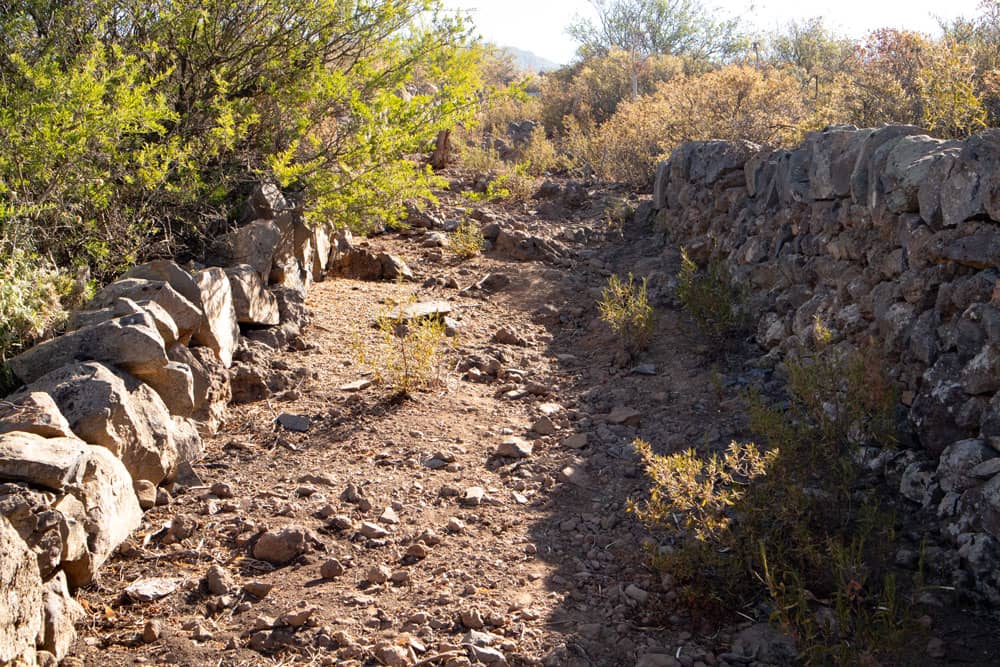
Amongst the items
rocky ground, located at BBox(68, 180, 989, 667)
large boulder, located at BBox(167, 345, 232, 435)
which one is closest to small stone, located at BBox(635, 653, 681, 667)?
rocky ground, located at BBox(68, 180, 989, 667)

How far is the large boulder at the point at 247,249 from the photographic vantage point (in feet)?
18.8

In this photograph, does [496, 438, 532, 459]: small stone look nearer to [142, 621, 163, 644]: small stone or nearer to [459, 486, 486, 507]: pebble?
[459, 486, 486, 507]: pebble

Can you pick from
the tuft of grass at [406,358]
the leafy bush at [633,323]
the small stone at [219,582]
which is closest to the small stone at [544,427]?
the tuft of grass at [406,358]

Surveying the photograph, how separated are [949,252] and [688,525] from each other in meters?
1.94

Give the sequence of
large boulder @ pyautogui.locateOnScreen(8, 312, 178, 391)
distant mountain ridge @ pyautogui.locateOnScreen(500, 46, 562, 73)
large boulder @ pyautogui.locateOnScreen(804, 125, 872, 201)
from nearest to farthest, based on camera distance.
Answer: large boulder @ pyautogui.locateOnScreen(8, 312, 178, 391)
large boulder @ pyautogui.locateOnScreen(804, 125, 872, 201)
distant mountain ridge @ pyautogui.locateOnScreen(500, 46, 562, 73)

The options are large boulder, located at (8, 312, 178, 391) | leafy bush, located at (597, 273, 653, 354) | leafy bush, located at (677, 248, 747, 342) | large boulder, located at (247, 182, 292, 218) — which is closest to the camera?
large boulder, located at (8, 312, 178, 391)

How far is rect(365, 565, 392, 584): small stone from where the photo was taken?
10.8 ft

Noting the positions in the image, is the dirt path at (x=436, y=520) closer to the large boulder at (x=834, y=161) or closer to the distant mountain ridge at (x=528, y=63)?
the large boulder at (x=834, y=161)

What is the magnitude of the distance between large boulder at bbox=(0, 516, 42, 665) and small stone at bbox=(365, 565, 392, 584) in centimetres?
117

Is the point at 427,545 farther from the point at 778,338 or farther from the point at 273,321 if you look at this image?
the point at 778,338

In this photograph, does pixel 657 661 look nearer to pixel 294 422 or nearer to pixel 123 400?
pixel 123 400

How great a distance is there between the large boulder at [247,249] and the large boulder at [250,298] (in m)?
0.13

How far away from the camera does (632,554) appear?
3584 mm

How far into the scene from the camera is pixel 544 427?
490cm
